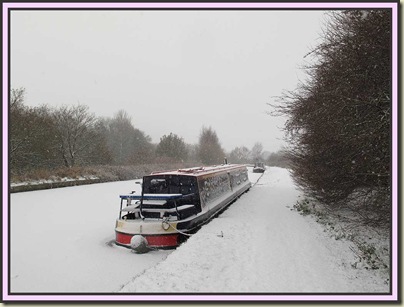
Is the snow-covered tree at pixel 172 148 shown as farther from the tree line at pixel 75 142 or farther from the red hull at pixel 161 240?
the red hull at pixel 161 240

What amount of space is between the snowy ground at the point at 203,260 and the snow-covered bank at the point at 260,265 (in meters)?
0.02

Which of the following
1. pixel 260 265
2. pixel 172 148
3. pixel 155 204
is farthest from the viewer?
pixel 172 148

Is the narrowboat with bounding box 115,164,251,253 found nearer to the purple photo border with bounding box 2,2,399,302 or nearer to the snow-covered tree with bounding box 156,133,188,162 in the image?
the purple photo border with bounding box 2,2,399,302

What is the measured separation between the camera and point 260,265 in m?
5.54

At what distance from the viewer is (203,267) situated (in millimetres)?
5520

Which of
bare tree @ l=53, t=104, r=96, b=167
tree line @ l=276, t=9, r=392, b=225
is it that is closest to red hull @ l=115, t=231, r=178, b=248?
tree line @ l=276, t=9, r=392, b=225

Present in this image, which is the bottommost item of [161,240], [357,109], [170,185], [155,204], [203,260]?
[161,240]

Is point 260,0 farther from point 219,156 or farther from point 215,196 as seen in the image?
point 219,156

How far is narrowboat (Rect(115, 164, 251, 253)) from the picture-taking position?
25.1 feet

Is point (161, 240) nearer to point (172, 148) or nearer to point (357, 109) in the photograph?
point (357, 109)

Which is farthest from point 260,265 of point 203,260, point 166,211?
point 166,211

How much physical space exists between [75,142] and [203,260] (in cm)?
2900

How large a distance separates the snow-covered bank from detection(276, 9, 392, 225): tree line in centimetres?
130

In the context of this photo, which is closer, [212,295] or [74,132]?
[212,295]
